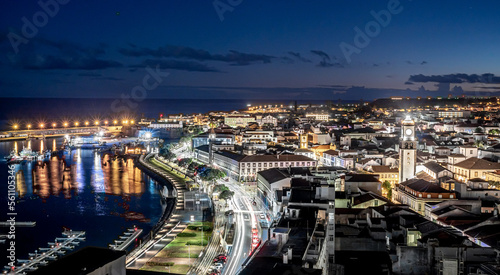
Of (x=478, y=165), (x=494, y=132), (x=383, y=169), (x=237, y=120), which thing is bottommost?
(x=383, y=169)

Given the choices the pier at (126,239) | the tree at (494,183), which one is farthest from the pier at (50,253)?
the tree at (494,183)

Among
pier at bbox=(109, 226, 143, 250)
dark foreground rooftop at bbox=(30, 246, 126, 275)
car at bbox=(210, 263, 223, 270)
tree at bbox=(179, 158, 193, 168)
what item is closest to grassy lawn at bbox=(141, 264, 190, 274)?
car at bbox=(210, 263, 223, 270)

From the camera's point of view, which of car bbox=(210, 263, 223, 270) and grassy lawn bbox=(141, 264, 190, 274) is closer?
car bbox=(210, 263, 223, 270)

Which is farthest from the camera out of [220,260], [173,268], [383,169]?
[383,169]

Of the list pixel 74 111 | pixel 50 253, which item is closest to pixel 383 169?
pixel 50 253

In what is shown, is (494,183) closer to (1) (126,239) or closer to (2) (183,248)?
(2) (183,248)

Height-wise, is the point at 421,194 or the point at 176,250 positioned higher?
the point at 421,194

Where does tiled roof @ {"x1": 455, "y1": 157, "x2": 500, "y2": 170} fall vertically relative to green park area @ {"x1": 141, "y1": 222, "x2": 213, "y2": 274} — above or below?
above

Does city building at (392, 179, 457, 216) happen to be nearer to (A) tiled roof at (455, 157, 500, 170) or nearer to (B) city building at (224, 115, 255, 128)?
(A) tiled roof at (455, 157, 500, 170)
